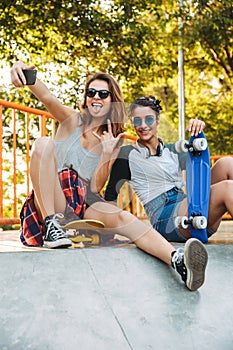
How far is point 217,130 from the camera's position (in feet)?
47.8

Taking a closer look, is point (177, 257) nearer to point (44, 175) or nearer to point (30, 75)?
point (44, 175)

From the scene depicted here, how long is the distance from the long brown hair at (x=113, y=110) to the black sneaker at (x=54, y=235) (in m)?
0.44

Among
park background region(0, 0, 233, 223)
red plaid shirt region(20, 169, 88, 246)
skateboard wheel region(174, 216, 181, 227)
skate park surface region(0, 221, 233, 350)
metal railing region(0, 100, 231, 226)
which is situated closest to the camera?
skate park surface region(0, 221, 233, 350)

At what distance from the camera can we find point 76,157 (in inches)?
104

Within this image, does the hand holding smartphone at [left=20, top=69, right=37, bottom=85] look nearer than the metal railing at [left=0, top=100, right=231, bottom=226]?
Yes

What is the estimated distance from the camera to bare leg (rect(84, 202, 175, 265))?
2408mm

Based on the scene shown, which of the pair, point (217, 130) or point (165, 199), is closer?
point (165, 199)

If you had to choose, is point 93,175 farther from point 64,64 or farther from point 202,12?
point 202,12

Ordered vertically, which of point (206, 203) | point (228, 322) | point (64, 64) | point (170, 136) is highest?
A: point (64, 64)

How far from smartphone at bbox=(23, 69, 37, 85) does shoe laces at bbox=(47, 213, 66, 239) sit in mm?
573

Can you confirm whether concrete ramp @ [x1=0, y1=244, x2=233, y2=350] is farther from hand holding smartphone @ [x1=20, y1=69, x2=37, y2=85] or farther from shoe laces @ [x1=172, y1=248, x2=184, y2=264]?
hand holding smartphone @ [x1=20, y1=69, x2=37, y2=85]

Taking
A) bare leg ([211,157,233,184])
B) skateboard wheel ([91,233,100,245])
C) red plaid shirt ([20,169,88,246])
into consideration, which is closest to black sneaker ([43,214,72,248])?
red plaid shirt ([20,169,88,246])

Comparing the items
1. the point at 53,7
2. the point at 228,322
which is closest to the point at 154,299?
the point at 228,322

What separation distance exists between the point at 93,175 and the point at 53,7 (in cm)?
738
